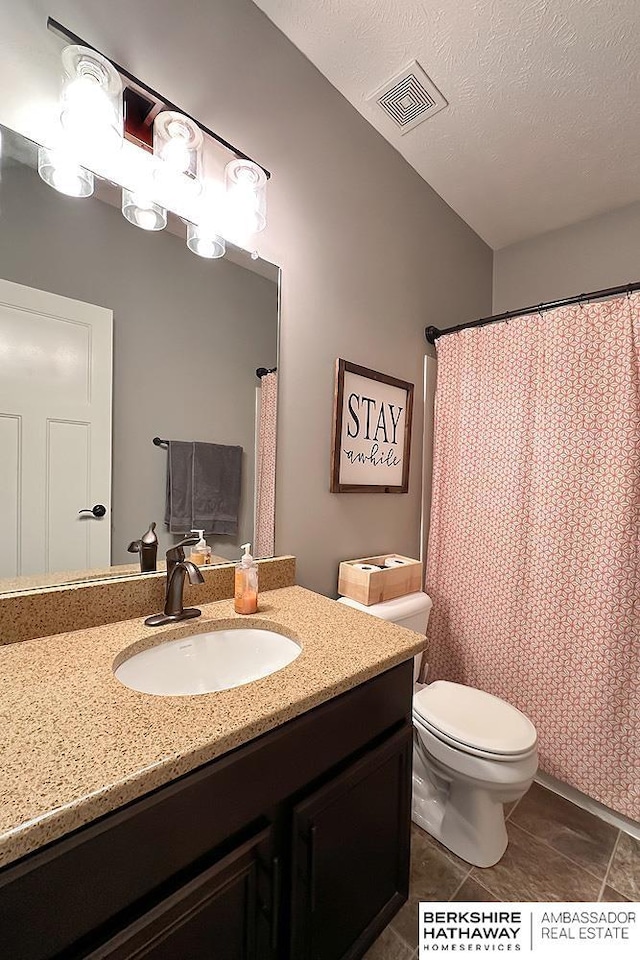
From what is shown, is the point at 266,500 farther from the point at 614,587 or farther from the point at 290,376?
the point at 614,587

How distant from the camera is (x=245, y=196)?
1228 mm

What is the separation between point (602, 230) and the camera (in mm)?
2078

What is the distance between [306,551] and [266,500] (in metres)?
0.28

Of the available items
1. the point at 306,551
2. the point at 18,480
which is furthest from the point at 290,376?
the point at 18,480

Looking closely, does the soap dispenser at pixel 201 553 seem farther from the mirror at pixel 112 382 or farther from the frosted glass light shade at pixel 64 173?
the frosted glass light shade at pixel 64 173

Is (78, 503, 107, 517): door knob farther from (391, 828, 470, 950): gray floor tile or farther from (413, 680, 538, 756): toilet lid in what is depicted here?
(391, 828, 470, 950): gray floor tile

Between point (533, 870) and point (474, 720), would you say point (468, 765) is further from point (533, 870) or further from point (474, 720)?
point (533, 870)

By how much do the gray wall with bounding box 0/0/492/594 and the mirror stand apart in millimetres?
154

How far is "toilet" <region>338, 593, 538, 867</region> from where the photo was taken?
4.09 feet

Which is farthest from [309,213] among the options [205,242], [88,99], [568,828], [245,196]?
[568,828]

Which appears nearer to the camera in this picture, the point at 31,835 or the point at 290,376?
the point at 31,835

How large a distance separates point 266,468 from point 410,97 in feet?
4.95

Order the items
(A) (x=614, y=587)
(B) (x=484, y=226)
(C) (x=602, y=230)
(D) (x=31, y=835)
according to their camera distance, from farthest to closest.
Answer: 1. (B) (x=484, y=226)
2. (C) (x=602, y=230)
3. (A) (x=614, y=587)
4. (D) (x=31, y=835)

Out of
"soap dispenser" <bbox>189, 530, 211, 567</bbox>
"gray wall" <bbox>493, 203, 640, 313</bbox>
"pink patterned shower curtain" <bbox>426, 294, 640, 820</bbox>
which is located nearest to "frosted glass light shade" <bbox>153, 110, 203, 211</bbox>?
"soap dispenser" <bbox>189, 530, 211, 567</bbox>
